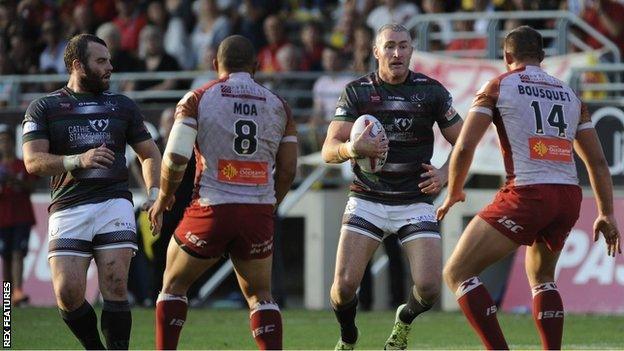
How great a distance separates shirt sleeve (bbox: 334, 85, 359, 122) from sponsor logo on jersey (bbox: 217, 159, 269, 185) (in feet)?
4.27

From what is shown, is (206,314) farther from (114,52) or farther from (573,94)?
(573,94)

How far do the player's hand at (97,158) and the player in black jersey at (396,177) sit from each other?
1700 millimetres

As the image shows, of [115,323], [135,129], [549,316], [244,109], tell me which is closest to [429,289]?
[549,316]

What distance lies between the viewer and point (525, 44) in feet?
32.8

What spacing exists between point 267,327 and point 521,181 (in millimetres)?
2033

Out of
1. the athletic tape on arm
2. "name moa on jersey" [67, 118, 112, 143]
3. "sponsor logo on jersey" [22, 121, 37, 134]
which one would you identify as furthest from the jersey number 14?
"sponsor logo on jersey" [22, 121, 37, 134]

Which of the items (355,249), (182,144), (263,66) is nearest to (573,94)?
(355,249)

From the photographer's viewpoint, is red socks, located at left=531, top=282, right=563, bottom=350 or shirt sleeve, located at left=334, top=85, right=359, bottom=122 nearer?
red socks, located at left=531, top=282, right=563, bottom=350

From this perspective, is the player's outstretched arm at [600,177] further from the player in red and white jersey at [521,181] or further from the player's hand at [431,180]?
the player's hand at [431,180]

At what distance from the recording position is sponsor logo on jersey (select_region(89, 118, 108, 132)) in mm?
10086

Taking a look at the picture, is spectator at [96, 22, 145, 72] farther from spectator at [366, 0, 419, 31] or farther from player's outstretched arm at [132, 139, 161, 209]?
player's outstretched arm at [132, 139, 161, 209]

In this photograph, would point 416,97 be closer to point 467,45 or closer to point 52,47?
point 467,45

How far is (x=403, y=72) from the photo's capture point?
10797 mm

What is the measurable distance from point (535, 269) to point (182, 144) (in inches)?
105
